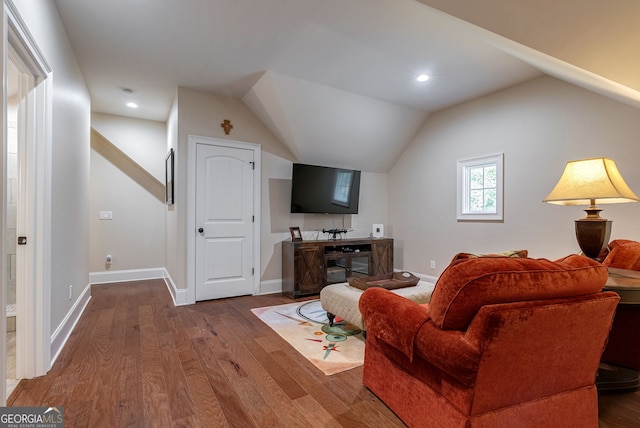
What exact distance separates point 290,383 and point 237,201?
2.64m

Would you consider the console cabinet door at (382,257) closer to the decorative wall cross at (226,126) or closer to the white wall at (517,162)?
the white wall at (517,162)

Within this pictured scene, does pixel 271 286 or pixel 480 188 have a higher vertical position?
pixel 480 188

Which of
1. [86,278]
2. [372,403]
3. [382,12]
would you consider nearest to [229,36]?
[382,12]

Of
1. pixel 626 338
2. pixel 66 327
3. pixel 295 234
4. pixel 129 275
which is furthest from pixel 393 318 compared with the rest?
pixel 129 275

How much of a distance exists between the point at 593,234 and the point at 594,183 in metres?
0.37

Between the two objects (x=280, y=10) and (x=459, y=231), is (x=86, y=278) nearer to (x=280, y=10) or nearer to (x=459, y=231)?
(x=280, y=10)

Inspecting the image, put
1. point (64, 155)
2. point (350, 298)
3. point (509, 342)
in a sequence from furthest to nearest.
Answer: point (64, 155) → point (350, 298) → point (509, 342)

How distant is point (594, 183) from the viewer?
220 cm

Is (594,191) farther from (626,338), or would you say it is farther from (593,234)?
(626,338)

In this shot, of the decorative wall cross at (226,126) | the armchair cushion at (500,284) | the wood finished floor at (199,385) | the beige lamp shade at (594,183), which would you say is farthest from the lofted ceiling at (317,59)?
the wood finished floor at (199,385)

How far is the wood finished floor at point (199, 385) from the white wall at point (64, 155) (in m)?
0.52

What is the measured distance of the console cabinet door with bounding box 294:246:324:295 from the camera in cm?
402

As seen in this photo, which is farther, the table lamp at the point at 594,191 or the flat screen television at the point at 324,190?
the flat screen television at the point at 324,190

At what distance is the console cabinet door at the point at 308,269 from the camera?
4.02 metres
